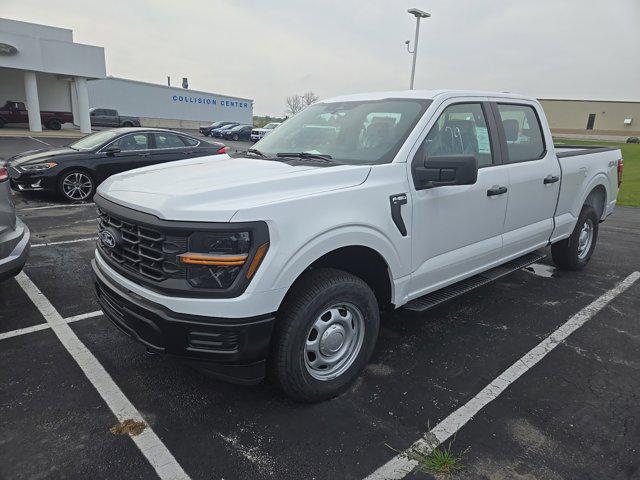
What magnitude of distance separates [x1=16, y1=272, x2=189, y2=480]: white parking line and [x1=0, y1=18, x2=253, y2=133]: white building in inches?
1179

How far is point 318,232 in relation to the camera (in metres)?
2.61

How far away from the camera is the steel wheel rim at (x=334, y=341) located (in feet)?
9.32

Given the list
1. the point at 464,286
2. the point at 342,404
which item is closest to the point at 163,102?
the point at 464,286

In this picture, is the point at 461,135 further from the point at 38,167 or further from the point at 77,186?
the point at 38,167

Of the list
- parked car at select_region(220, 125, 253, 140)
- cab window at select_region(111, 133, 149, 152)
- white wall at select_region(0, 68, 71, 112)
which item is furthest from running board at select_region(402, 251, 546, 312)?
white wall at select_region(0, 68, 71, 112)

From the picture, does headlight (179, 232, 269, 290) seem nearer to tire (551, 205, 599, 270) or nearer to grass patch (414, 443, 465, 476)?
grass patch (414, 443, 465, 476)

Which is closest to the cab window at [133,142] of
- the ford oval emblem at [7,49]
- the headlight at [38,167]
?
the headlight at [38,167]

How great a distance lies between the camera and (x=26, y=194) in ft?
31.2

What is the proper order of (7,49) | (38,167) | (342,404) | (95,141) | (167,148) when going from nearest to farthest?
(342,404)
(38,167)
(95,141)
(167,148)
(7,49)

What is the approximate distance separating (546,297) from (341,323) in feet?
9.96

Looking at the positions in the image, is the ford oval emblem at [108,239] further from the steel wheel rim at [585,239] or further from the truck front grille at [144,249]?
the steel wheel rim at [585,239]

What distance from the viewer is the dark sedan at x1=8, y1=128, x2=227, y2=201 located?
883cm

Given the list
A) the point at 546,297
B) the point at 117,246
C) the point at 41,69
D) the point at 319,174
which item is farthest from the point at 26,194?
the point at 41,69

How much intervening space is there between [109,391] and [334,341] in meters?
1.52
